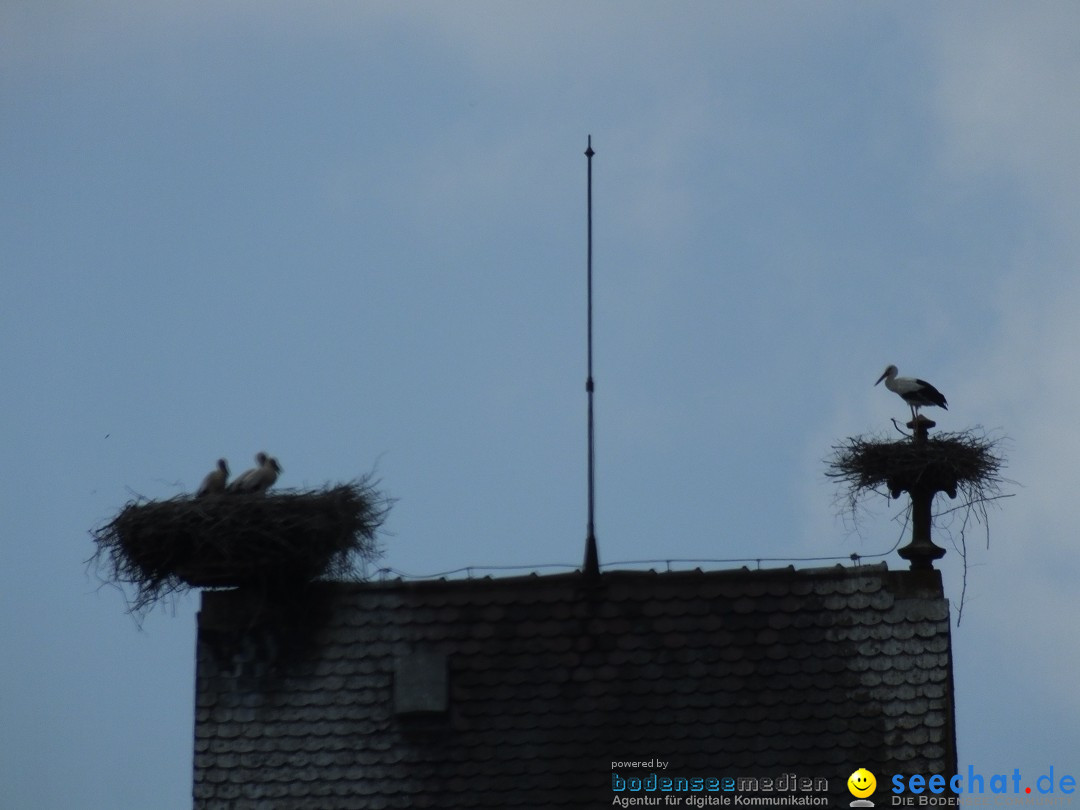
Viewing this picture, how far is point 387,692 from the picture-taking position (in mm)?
13672

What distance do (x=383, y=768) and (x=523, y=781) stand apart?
98 cm

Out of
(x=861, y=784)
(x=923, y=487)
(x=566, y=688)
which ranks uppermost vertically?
(x=923, y=487)

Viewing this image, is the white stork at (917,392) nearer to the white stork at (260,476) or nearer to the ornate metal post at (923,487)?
the ornate metal post at (923,487)

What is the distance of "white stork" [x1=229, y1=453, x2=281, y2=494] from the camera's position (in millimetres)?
16911

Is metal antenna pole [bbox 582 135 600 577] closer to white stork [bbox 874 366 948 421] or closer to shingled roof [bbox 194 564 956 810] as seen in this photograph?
shingled roof [bbox 194 564 956 810]

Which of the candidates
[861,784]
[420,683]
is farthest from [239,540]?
[861,784]

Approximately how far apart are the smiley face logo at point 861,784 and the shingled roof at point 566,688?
63mm

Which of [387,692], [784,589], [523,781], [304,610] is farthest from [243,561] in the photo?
[784,589]

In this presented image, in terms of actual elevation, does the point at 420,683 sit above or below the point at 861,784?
above

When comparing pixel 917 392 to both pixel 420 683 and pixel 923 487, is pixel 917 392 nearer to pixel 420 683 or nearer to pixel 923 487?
pixel 923 487

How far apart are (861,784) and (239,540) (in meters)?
4.80

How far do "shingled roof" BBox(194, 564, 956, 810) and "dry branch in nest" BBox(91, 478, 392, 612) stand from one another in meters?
0.34

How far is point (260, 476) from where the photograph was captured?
57.2ft

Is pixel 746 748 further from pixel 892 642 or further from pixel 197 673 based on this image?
pixel 197 673
